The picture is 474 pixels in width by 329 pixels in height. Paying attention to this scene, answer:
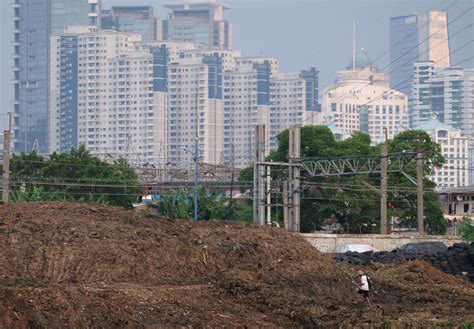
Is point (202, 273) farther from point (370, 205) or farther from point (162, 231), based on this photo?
point (370, 205)

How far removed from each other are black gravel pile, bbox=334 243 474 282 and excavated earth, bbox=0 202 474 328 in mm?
10400

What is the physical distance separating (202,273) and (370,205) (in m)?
60.9

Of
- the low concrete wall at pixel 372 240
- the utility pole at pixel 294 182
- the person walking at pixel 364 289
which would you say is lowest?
the low concrete wall at pixel 372 240

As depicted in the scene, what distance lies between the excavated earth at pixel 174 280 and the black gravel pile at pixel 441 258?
409 inches

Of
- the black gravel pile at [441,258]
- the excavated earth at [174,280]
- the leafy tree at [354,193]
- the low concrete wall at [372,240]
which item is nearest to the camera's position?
the excavated earth at [174,280]

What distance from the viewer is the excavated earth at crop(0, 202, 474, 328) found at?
86.1ft

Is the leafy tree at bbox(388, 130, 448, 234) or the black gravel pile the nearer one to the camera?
the black gravel pile

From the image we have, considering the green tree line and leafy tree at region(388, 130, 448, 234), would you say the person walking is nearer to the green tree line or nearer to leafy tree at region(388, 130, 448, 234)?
the green tree line

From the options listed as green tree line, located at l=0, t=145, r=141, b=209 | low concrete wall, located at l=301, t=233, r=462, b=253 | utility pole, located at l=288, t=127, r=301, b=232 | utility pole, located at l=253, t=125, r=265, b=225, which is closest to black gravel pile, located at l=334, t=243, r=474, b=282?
utility pole, located at l=253, t=125, r=265, b=225

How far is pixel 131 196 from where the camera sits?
93.9 metres

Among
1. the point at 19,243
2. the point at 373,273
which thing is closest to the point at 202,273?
the point at 19,243

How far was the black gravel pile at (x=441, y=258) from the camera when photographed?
47.4 m

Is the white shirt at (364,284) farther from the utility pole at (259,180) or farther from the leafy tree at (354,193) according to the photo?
the leafy tree at (354,193)

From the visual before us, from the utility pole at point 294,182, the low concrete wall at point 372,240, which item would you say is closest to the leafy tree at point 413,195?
the low concrete wall at point 372,240
